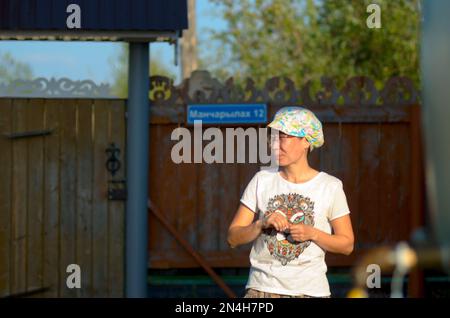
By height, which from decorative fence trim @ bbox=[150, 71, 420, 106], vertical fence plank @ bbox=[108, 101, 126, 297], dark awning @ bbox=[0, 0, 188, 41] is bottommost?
vertical fence plank @ bbox=[108, 101, 126, 297]

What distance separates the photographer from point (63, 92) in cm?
803

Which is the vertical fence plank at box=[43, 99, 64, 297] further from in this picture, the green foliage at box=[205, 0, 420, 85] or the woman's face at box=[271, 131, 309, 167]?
the green foliage at box=[205, 0, 420, 85]

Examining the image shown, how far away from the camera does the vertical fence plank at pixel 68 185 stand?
7.90 m

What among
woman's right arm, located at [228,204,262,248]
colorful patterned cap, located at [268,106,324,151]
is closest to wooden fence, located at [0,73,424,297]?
colorful patterned cap, located at [268,106,324,151]

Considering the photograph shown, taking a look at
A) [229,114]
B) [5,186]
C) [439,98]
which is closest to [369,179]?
[229,114]

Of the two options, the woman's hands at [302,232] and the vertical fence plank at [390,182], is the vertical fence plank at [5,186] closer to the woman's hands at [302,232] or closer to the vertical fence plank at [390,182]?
the vertical fence plank at [390,182]

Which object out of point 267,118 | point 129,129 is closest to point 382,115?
point 267,118

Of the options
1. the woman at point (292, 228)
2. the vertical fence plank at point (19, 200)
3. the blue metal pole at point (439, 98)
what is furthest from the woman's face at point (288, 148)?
the vertical fence plank at point (19, 200)

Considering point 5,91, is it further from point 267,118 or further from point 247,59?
point 247,59

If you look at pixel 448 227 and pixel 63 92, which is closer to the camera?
pixel 448 227

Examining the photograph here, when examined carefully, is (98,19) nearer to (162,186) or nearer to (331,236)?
(162,186)

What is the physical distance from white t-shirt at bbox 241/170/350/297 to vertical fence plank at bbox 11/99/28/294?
4124 millimetres

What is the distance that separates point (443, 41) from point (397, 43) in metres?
15.6

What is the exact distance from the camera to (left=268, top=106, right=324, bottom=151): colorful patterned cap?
13.9ft
